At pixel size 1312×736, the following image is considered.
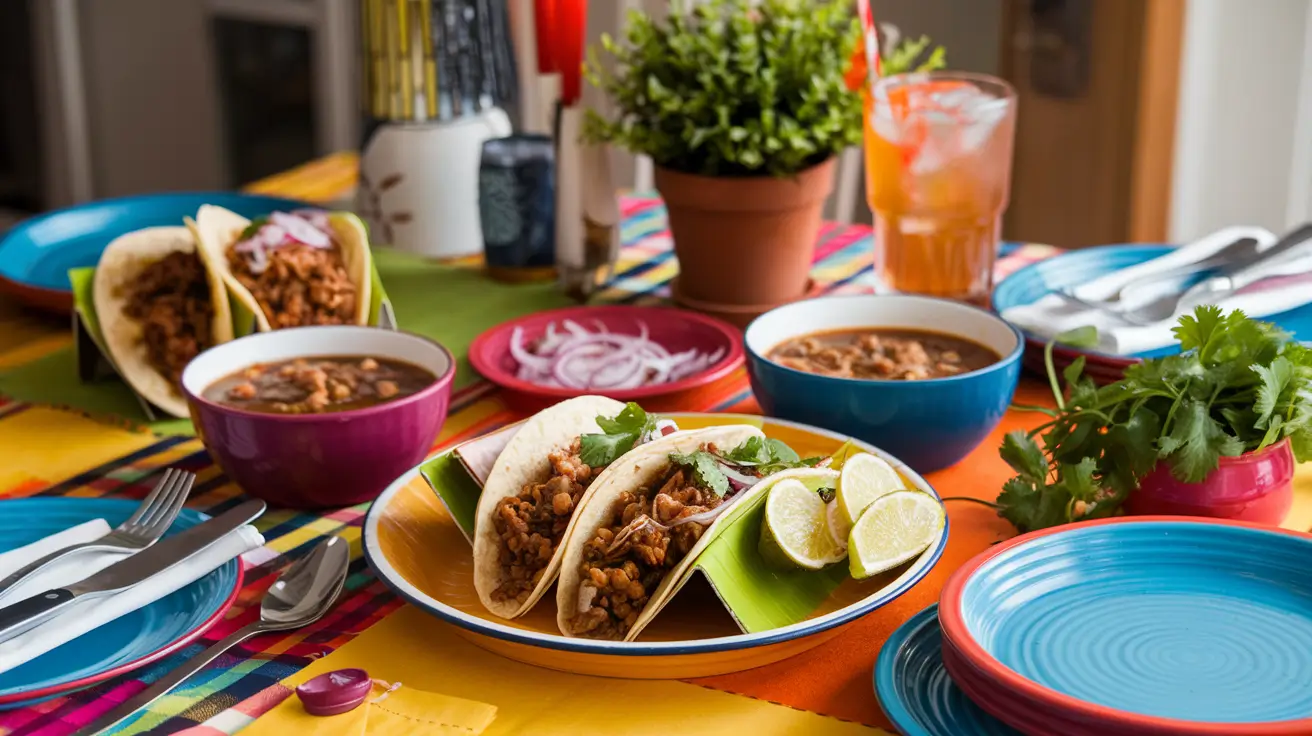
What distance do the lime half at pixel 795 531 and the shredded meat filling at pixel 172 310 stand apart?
86cm

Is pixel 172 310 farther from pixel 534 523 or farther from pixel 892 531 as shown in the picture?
pixel 892 531

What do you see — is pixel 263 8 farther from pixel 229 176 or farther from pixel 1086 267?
pixel 1086 267

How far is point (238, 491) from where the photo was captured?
4.76 feet

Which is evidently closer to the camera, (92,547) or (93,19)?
(92,547)

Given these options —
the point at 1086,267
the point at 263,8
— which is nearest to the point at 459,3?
the point at 1086,267

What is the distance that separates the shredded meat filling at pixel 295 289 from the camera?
170cm

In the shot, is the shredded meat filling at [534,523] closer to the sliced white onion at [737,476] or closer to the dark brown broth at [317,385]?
the sliced white onion at [737,476]

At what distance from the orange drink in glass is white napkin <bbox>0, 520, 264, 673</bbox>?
109 cm

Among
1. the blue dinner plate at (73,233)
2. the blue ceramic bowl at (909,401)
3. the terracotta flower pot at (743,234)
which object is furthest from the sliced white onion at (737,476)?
the blue dinner plate at (73,233)

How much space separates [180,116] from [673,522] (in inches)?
176

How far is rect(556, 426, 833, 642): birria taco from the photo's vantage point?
1073 mm

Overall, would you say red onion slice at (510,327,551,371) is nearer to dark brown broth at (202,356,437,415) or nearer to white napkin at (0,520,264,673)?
dark brown broth at (202,356,437,415)

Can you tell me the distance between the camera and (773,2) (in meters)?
1.89

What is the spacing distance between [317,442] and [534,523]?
0.93ft
